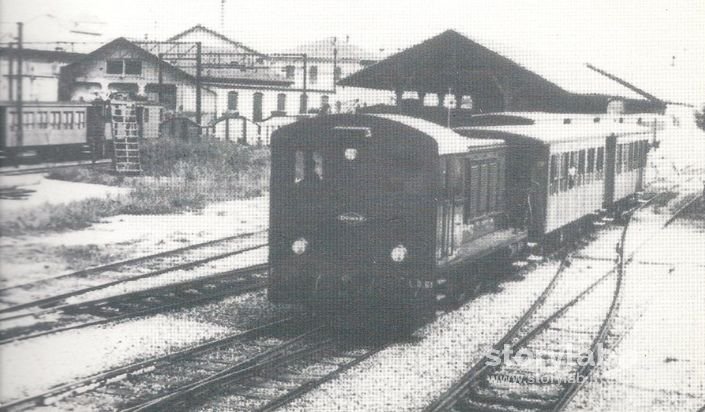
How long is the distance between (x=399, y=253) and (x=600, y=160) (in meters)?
10.0

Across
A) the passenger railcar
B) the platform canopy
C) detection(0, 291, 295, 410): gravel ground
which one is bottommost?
detection(0, 291, 295, 410): gravel ground

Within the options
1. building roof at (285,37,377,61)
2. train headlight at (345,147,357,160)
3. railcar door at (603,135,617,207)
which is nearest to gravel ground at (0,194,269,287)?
train headlight at (345,147,357,160)

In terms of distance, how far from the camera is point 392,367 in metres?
8.45

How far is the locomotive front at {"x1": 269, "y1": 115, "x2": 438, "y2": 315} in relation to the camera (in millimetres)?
8891

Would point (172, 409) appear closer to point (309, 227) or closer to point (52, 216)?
point (52, 216)

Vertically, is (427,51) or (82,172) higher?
(427,51)

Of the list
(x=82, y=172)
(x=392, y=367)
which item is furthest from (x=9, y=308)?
(x=392, y=367)

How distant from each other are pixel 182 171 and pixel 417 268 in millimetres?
6487

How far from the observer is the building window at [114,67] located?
7.12 m

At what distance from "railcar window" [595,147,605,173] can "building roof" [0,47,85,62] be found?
1365 centimetres

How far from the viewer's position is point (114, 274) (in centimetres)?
1122

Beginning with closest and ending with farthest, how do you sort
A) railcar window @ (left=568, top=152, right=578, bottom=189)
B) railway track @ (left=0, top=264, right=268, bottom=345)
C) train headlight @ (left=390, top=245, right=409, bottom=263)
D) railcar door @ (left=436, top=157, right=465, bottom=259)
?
1. railway track @ (left=0, top=264, right=268, bottom=345)
2. train headlight @ (left=390, top=245, right=409, bottom=263)
3. railcar door @ (left=436, top=157, right=465, bottom=259)
4. railcar window @ (left=568, top=152, right=578, bottom=189)

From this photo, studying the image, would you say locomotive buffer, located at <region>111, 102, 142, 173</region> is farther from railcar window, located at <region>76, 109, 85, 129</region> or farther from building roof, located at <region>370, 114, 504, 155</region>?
building roof, located at <region>370, 114, 504, 155</region>

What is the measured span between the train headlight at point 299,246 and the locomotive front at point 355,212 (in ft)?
0.04
